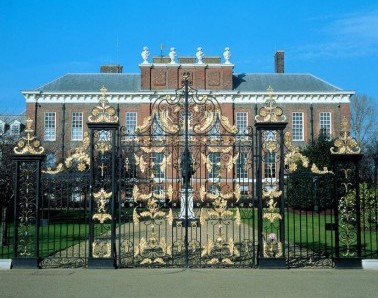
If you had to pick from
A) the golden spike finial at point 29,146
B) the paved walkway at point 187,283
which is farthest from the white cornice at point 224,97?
the paved walkway at point 187,283

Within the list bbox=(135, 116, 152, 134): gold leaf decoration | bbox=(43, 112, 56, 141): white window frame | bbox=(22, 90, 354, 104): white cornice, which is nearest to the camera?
bbox=(135, 116, 152, 134): gold leaf decoration

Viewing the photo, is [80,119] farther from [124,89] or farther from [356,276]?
[356,276]

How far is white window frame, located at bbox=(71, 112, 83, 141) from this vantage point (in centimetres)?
4297

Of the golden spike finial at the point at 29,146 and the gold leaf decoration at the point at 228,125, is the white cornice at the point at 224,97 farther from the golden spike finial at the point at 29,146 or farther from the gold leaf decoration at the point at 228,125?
the golden spike finial at the point at 29,146

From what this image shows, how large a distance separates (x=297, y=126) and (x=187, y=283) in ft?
118

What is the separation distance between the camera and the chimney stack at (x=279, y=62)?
47703 mm

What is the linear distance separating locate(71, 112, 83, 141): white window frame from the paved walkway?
1316 inches

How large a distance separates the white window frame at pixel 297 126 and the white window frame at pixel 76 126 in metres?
18.5

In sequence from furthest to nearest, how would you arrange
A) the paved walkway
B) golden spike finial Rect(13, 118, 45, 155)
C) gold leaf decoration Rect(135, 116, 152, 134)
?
gold leaf decoration Rect(135, 116, 152, 134) < golden spike finial Rect(13, 118, 45, 155) < the paved walkway

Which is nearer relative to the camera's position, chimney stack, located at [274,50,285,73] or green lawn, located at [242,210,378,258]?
green lawn, located at [242,210,378,258]

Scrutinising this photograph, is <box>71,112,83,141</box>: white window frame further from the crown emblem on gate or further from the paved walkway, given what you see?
the paved walkway

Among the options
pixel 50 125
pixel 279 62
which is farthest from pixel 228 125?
pixel 279 62

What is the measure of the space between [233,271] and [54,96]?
35.3 meters

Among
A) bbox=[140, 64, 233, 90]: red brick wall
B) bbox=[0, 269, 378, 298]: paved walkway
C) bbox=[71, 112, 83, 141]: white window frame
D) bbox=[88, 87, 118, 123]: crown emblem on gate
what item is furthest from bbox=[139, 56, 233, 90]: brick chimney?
bbox=[0, 269, 378, 298]: paved walkway
